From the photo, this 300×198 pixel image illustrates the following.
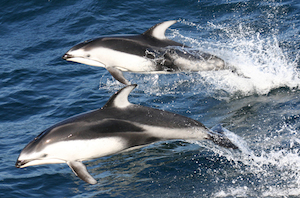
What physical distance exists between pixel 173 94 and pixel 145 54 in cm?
189

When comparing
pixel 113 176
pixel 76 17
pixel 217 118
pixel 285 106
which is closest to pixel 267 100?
pixel 285 106

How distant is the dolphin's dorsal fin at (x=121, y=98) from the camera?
6812mm

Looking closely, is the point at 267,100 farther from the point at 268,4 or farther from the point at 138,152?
the point at 268,4

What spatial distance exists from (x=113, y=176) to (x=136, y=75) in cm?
511

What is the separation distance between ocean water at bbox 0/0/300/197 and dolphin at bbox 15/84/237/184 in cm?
49

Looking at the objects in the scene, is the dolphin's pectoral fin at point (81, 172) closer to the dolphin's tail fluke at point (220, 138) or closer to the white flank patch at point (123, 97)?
the white flank patch at point (123, 97)

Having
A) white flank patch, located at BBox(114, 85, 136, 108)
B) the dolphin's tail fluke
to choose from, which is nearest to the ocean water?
the dolphin's tail fluke

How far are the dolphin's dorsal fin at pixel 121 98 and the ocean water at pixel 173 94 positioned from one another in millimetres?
1223

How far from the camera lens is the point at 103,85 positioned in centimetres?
1150

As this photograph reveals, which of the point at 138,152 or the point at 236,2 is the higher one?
the point at 236,2

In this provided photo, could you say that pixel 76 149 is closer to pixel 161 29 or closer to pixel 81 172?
pixel 81 172

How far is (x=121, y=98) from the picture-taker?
271 inches

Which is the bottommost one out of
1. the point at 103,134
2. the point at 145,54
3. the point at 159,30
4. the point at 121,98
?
the point at 103,134

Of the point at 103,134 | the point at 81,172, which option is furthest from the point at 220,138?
the point at 81,172
